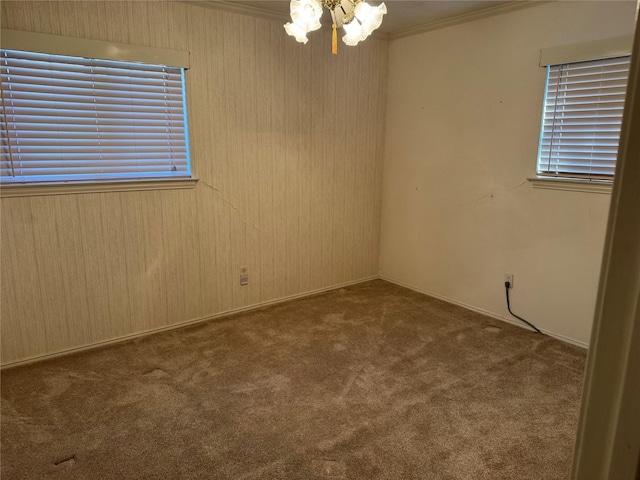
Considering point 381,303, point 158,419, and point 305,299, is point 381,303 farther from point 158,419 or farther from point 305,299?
point 158,419

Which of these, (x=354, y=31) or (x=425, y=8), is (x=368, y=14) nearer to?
(x=354, y=31)

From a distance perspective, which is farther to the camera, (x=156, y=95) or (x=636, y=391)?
(x=156, y=95)

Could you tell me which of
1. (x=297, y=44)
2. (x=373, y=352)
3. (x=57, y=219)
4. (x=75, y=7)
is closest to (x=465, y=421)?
(x=373, y=352)

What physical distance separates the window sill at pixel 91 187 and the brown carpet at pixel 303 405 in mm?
1110

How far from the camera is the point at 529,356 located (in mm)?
2982

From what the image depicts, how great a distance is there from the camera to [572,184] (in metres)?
3.00

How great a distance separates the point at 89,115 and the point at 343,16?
5.91 feet

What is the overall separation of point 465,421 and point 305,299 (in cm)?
204

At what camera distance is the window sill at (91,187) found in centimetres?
266

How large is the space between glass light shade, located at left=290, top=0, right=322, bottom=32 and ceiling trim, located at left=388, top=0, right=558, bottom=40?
195cm

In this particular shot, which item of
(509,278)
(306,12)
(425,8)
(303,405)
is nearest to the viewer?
(306,12)

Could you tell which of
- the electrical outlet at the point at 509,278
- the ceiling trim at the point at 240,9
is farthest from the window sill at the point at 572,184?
the ceiling trim at the point at 240,9

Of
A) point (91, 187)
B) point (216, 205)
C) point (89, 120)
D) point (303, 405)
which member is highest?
point (89, 120)

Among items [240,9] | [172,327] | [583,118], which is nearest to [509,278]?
[583,118]
